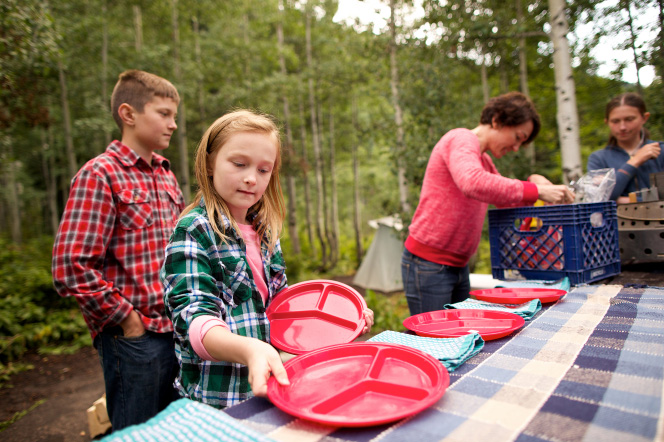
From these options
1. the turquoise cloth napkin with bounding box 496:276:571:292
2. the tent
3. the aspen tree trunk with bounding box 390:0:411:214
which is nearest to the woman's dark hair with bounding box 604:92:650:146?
the turquoise cloth napkin with bounding box 496:276:571:292

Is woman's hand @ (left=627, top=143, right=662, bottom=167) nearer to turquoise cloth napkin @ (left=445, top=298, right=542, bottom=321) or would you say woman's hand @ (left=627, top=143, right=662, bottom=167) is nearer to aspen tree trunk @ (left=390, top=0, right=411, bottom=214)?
turquoise cloth napkin @ (left=445, top=298, right=542, bottom=321)

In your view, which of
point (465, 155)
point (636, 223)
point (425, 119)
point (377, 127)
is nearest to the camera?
point (465, 155)

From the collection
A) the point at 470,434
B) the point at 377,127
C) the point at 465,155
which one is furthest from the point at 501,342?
the point at 377,127

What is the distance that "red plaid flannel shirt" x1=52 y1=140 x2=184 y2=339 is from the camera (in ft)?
6.32

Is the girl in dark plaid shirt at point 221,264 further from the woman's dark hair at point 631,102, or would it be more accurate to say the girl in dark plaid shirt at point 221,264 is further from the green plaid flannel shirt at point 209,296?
the woman's dark hair at point 631,102

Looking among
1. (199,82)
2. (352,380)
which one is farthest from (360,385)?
(199,82)

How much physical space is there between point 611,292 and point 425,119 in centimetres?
693

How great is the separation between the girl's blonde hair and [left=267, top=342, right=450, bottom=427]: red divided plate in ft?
1.96

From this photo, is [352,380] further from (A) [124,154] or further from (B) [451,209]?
(A) [124,154]

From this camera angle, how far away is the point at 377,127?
387 inches

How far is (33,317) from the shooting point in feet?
24.6

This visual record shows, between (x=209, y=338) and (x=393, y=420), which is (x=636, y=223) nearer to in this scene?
(x=393, y=420)

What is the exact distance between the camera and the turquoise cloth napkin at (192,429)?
0.77 meters

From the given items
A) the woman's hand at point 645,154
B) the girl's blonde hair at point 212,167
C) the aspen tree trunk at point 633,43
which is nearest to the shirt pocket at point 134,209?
the girl's blonde hair at point 212,167
